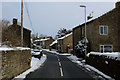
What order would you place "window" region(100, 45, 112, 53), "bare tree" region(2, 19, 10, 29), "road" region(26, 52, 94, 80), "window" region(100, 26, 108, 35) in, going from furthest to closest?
"window" region(100, 26, 108, 35), "window" region(100, 45, 112, 53), "bare tree" region(2, 19, 10, 29), "road" region(26, 52, 94, 80)

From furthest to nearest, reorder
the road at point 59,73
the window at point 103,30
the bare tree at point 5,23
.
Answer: the window at point 103,30 < the bare tree at point 5,23 < the road at point 59,73

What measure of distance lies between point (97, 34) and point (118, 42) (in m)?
3.75

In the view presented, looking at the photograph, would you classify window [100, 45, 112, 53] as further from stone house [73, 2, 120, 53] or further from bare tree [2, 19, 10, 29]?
bare tree [2, 19, 10, 29]

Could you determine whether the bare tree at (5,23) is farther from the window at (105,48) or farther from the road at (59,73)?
the window at (105,48)

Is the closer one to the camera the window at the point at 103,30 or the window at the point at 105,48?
the window at the point at 105,48

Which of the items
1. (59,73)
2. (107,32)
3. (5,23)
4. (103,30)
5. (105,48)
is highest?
(5,23)

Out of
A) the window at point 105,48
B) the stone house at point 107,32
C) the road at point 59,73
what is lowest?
the road at point 59,73

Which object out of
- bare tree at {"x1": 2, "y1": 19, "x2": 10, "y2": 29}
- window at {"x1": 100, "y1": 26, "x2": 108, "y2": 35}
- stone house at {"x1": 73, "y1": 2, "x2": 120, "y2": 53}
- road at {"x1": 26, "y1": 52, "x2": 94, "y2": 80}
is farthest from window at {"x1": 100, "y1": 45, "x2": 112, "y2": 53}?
bare tree at {"x1": 2, "y1": 19, "x2": 10, "y2": 29}

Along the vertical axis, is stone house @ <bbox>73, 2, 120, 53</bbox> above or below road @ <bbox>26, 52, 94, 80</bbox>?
above

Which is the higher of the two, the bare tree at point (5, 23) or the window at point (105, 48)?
the bare tree at point (5, 23)

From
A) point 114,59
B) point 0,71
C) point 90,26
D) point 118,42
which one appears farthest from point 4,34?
point 118,42

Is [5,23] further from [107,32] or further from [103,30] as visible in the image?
[107,32]

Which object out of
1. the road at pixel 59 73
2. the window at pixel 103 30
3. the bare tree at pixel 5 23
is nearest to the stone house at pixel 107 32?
the window at pixel 103 30

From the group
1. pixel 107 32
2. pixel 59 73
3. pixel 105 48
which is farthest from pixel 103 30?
pixel 59 73
